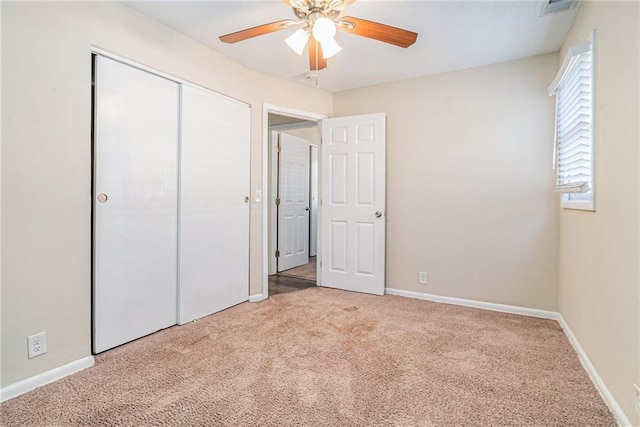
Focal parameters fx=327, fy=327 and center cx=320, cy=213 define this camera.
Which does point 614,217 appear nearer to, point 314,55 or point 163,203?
point 314,55

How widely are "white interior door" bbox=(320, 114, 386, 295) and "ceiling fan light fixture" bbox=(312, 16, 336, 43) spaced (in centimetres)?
181

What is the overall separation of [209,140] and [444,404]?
2.58 m

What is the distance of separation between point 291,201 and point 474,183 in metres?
2.73

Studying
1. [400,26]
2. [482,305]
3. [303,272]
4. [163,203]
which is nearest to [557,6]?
[400,26]

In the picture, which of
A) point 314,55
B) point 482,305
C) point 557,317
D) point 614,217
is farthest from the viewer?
point 482,305

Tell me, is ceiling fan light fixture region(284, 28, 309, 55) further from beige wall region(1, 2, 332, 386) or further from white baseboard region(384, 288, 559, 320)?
white baseboard region(384, 288, 559, 320)

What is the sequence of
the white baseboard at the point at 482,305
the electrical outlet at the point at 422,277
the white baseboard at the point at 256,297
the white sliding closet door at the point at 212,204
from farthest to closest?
the electrical outlet at the point at 422,277
the white baseboard at the point at 256,297
the white baseboard at the point at 482,305
the white sliding closet door at the point at 212,204

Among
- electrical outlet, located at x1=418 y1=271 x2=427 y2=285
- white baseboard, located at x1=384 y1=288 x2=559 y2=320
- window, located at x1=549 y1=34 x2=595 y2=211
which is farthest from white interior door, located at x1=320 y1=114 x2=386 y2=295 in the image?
window, located at x1=549 y1=34 x2=595 y2=211

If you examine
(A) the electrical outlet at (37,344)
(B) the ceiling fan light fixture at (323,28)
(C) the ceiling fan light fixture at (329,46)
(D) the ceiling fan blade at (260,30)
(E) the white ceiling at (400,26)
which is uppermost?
(E) the white ceiling at (400,26)

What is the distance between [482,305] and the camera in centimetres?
317

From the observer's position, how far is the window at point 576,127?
1981 mm

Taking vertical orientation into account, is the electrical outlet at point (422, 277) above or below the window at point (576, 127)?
below

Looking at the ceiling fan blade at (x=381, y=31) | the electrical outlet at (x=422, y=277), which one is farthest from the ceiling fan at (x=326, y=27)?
the electrical outlet at (x=422, y=277)

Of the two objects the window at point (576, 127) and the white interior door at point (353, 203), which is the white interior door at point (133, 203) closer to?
the white interior door at point (353, 203)
